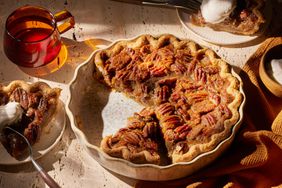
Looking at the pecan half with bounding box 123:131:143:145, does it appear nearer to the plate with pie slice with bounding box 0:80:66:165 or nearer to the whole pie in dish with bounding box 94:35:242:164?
the whole pie in dish with bounding box 94:35:242:164

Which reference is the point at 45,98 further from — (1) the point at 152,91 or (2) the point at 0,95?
(1) the point at 152,91

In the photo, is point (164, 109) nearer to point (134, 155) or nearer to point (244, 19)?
point (134, 155)

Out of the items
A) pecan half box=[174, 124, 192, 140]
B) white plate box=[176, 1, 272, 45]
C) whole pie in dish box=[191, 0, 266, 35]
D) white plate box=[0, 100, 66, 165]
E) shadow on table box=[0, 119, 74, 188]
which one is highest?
whole pie in dish box=[191, 0, 266, 35]

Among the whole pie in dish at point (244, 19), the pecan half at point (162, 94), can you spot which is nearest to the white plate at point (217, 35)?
the whole pie in dish at point (244, 19)

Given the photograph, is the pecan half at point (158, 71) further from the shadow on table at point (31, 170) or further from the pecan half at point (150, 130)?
the shadow on table at point (31, 170)

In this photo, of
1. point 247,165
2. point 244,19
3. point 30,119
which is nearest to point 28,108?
point 30,119

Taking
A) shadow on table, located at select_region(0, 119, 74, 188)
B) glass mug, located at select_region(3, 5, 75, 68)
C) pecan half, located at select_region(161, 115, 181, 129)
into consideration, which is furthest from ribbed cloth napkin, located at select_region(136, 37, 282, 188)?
glass mug, located at select_region(3, 5, 75, 68)
